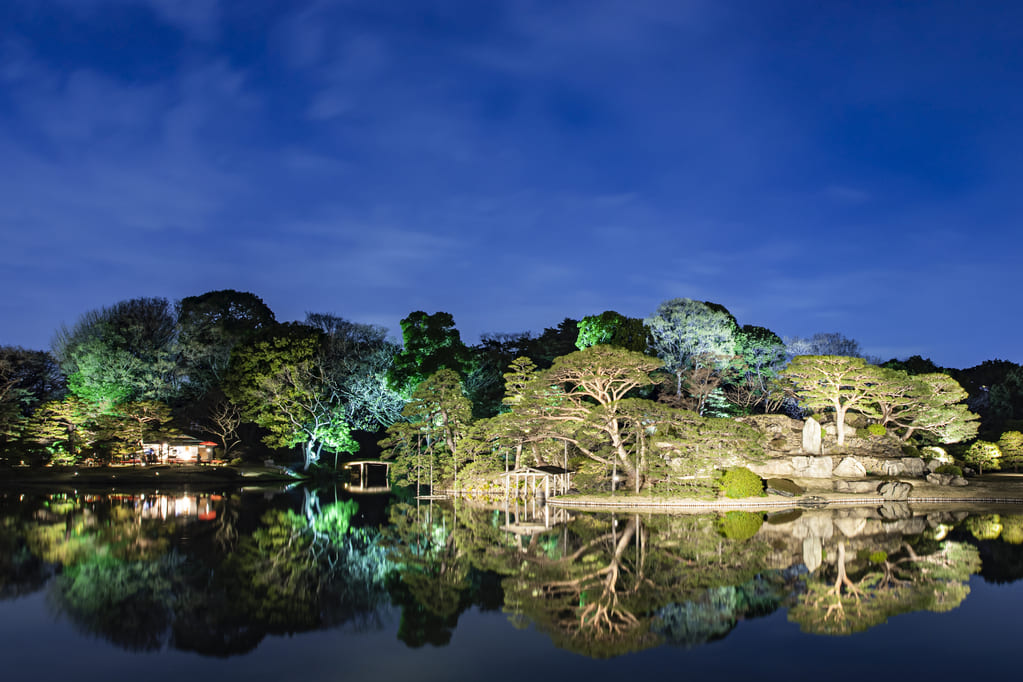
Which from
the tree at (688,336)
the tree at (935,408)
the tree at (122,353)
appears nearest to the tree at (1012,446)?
the tree at (935,408)

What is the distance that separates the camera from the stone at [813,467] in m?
35.4

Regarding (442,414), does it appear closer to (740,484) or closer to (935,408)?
(740,484)

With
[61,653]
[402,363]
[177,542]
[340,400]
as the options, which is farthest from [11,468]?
[61,653]

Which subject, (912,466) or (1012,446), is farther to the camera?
(1012,446)

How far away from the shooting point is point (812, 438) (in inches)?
1465

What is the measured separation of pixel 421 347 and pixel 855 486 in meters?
30.2

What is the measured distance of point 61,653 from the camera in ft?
31.1

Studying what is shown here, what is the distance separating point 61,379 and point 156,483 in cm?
2309

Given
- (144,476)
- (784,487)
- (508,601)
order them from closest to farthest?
(508,601) → (784,487) → (144,476)

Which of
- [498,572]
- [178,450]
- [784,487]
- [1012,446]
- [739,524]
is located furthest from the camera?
[178,450]

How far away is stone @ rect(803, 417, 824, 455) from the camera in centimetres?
3709

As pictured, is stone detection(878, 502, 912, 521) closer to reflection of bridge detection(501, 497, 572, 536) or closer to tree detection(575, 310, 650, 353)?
reflection of bridge detection(501, 497, 572, 536)

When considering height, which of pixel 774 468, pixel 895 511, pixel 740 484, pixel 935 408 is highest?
pixel 935 408

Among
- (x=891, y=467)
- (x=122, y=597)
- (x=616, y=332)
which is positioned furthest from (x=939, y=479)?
(x=122, y=597)
